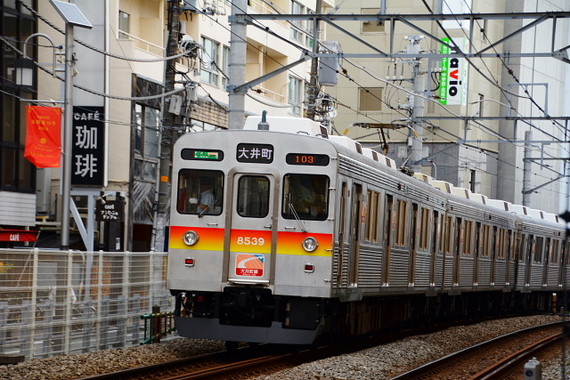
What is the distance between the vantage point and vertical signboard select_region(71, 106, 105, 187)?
26078 millimetres

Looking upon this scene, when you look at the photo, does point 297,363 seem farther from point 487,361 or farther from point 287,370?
point 487,361

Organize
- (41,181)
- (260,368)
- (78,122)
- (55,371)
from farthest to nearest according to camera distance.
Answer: (41,181) < (78,122) < (260,368) < (55,371)

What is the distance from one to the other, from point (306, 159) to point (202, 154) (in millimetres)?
1311

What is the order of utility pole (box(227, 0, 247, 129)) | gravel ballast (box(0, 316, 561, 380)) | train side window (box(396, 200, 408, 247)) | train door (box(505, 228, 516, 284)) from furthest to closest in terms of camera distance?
train door (box(505, 228, 516, 284)), train side window (box(396, 200, 408, 247)), utility pole (box(227, 0, 247, 129)), gravel ballast (box(0, 316, 561, 380))

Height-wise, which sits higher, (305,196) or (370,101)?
(370,101)

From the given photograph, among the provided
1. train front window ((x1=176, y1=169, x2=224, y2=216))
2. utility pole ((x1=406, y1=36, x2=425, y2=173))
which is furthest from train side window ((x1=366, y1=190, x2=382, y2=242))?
utility pole ((x1=406, y1=36, x2=425, y2=173))

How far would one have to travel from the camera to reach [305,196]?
13781 millimetres

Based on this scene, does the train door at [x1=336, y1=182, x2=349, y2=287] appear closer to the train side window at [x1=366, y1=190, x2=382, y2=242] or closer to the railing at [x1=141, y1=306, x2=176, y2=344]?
the train side window at [x1=366, y1=190, x2=382, y2=242]

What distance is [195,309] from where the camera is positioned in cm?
1389

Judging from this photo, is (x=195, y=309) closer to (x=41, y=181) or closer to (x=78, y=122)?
(x=78, y=122)

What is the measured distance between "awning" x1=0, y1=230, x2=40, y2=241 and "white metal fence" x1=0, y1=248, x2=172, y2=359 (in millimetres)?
8232

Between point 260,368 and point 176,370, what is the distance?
102 cm

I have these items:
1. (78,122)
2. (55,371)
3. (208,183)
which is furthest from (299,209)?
(78,122)

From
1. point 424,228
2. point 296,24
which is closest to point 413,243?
point 424,228
